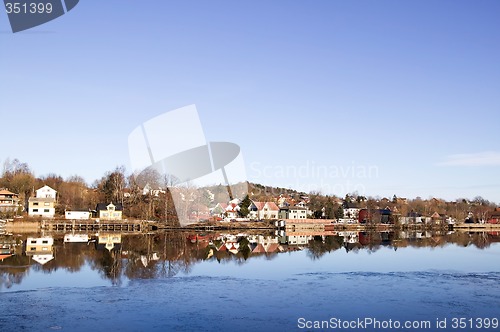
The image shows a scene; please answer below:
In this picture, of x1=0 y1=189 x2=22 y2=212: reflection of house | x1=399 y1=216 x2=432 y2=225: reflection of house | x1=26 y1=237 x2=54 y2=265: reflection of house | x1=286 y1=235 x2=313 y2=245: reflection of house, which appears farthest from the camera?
x1=399 y1=216 x2=432 y2=225: reflection of house

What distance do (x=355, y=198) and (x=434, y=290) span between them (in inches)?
4368

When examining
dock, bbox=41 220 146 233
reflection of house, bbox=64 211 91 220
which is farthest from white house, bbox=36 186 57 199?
dock, bbox=41 220 146 233

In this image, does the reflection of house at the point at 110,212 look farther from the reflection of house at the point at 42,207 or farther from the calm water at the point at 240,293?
the calm water at the point at 240,293

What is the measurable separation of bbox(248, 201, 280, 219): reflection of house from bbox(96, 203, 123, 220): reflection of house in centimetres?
2569

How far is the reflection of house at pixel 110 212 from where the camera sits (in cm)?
6031

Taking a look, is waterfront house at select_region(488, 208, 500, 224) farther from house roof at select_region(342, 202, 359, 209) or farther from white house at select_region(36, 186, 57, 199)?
white house at select_region(36, 186, 57, 199)

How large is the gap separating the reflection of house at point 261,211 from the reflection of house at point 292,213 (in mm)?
1230

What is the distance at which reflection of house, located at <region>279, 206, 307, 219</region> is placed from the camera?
8050 centimetres

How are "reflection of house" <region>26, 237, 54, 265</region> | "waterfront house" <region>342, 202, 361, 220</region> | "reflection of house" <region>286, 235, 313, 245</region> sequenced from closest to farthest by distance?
"reflection of house" <region>26, 237, 54, 265</region>
"reflection of house" <region>286, 235, 313, 245</region>
"waterfront house" <region>342, 202, 361, 220</region>

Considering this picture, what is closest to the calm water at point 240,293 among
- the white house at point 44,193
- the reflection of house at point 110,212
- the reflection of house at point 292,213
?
the reflection of house at point 110,212
